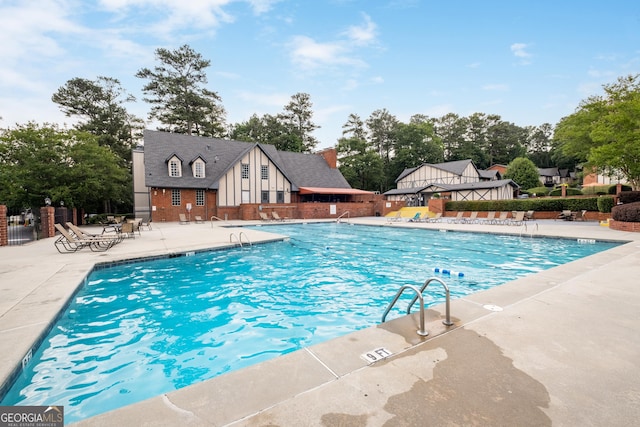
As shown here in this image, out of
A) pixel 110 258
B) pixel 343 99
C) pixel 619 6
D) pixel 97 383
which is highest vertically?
pixel 343 99

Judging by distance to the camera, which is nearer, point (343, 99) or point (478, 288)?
point (478, 288)

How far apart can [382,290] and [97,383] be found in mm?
5515

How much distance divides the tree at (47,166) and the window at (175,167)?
5.88 meters

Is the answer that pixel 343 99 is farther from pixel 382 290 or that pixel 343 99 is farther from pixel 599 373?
pixel 599 373

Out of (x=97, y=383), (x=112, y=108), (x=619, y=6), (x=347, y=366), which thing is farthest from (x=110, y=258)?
(x=112, y=108)

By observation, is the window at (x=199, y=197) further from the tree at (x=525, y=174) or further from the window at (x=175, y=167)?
the tree at (x=525, y=174)

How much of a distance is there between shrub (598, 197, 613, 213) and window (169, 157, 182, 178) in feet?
112

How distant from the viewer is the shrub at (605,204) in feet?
65.7

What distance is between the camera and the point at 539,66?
18312mm

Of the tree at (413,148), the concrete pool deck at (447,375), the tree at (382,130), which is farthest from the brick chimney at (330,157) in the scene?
the concrete pool deck at (447,375)

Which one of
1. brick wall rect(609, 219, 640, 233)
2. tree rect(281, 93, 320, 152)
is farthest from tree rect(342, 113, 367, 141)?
brick wall rect(609, 219, 640, 233)

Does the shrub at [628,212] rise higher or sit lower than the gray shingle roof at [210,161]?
lower

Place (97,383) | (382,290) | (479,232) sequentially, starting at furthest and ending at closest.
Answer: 1. (479,232)
2. (382,290)
3. (97,383)

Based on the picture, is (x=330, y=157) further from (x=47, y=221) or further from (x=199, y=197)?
(x=47, y=221)
